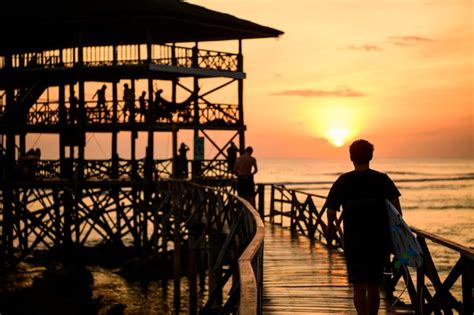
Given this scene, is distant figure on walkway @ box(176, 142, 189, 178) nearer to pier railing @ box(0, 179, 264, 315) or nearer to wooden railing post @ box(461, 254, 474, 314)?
pier railing @ box(0, 179, 264, 315)

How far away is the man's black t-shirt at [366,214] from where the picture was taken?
329 inches

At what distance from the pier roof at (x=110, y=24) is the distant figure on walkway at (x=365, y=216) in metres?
24.9

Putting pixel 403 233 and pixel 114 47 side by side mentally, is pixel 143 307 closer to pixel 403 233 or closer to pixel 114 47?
pixel 114 47

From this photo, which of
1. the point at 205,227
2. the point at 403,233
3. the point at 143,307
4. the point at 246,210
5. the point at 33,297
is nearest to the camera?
the point at 403,233

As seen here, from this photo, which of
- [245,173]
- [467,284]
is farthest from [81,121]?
[467,284]

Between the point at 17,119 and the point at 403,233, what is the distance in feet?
100

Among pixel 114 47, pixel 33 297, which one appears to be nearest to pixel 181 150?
Result: pixel 114 47

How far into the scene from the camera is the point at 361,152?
8.35 metres

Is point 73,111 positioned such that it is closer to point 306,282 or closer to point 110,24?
point 110,24

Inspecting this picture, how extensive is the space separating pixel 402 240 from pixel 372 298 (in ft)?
2.33

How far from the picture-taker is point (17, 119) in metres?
36.6

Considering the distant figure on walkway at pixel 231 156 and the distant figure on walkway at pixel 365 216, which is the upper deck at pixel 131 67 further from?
the distant figure on walkway at pixel 365 216

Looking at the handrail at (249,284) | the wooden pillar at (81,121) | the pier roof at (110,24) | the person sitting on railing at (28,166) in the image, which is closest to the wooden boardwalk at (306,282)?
the handrail at (249,284)

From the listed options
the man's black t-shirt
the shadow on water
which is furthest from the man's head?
the shadow on water
